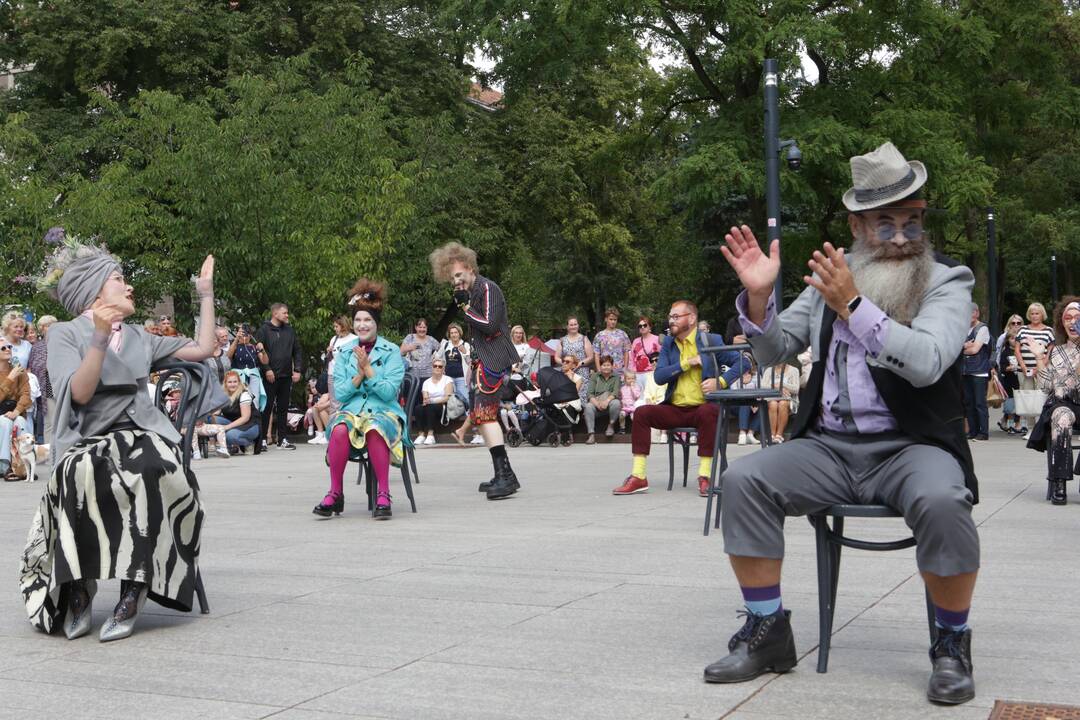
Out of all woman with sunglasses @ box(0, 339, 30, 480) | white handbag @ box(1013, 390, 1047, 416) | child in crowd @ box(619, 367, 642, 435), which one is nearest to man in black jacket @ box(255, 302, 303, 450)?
woman with sunglasses @ box(0, 339, 30, 480)

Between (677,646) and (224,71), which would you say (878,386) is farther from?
(224,71)

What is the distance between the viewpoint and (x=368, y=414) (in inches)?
387

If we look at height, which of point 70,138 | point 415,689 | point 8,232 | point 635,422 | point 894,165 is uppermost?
point 70,138

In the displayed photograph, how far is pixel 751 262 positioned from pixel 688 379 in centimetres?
597

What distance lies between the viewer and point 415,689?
4578 millimetres

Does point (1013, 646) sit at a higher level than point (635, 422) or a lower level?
lower

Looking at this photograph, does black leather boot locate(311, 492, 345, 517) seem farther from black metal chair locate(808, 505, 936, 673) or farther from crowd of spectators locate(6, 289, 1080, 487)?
crowd of spectators locate(6, 289, 1080, 487)

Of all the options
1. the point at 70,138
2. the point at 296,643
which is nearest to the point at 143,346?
the point at 296,643

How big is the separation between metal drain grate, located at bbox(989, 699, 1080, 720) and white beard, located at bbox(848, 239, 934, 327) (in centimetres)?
128

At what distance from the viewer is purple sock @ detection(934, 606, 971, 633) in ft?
14.7

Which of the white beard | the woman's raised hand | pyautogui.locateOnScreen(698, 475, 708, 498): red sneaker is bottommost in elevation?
pyautogui.locateOnScreen(698, 475, 708, 498): red sneaker

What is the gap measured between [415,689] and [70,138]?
89.0ft

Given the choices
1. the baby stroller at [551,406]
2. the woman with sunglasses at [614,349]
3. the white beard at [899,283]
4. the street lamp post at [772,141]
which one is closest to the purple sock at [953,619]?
the white beard at [899,283]

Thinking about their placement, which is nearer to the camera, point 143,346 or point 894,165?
point 894,165
